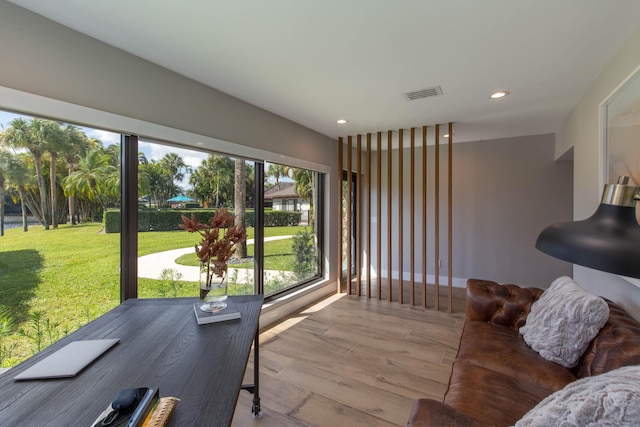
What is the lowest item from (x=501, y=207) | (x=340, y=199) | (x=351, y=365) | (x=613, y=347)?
(x=351, y=365)

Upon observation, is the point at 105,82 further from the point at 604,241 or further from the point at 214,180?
the point at 604,241

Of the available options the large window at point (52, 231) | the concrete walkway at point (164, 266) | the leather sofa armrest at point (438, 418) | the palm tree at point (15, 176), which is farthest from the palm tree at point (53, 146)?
the leather sofa armrest at point (438, 418)

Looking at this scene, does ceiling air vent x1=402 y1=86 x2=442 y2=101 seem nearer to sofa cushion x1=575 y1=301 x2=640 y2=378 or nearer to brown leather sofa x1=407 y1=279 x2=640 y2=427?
brown leather sofa x1=407 y1=279 x2=640 y2=427

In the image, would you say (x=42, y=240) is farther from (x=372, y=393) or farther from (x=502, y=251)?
(x=502, y=251)

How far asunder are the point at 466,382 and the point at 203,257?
157cm

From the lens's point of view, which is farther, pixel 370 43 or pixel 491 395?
pixel 370 43

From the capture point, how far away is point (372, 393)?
6.75 feet

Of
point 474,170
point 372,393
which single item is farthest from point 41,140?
point 474,170

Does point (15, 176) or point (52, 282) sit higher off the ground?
point (15, 176)

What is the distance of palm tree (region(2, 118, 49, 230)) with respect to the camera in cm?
156

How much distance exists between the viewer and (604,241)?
0.65 meters

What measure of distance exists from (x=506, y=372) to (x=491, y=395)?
0.31 metres

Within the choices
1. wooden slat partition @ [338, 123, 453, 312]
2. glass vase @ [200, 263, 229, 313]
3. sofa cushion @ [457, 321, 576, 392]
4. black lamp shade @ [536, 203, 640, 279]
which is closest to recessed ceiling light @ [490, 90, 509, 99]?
wooden slat partition @ [338, 123, 453, 312]

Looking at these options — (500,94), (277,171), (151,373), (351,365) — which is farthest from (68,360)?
Result: (500,94)
